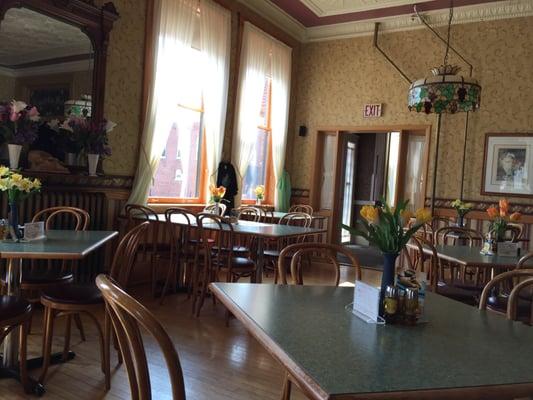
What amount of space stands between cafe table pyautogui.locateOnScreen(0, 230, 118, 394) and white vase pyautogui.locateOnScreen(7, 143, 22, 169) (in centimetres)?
106

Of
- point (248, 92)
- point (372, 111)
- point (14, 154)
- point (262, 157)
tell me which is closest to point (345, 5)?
point (372, 111)

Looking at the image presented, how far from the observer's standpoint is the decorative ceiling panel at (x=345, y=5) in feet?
21.7

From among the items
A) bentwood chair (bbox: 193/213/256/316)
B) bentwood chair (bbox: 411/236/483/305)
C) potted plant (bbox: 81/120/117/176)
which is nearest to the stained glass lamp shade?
bentwood chair (bbox: 411/236/483/305)

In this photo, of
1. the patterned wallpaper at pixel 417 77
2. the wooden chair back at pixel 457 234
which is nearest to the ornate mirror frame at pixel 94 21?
the wooden chair back at pixel 457 234

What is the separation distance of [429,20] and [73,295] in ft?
20.7

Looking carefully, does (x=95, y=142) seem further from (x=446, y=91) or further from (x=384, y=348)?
(x=384, y=348)

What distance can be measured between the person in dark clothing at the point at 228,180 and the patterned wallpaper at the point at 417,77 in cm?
191

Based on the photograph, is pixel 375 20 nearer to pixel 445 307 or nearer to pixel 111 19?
pixel 111 19

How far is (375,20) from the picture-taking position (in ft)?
23.6

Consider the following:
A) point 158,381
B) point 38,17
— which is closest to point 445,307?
point 158,381

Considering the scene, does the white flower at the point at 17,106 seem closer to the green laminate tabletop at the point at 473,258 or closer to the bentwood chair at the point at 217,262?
the bentwood chair at the point at 217,262

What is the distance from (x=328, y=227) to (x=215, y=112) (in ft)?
9.34

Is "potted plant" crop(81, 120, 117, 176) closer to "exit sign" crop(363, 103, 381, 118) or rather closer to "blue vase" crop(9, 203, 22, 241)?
"blue vase" crop(9, 203, 22, 241)

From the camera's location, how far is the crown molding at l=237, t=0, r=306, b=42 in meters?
6.65
